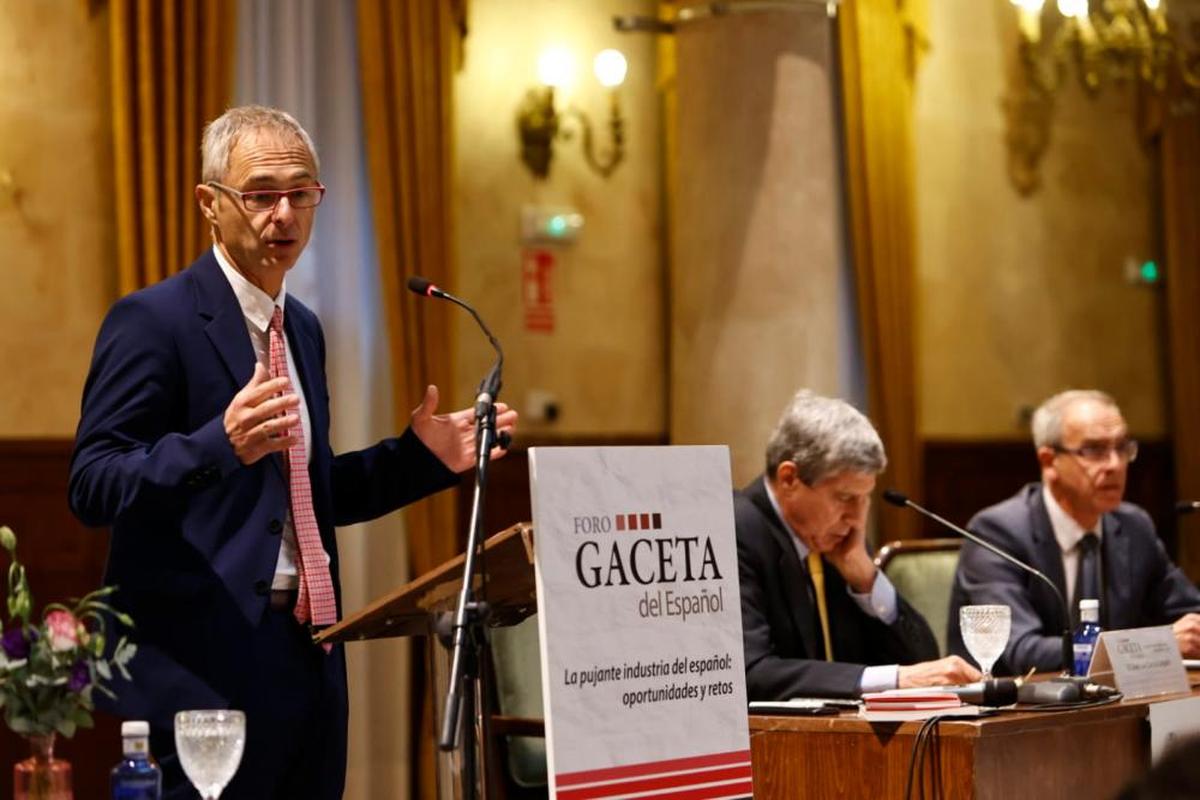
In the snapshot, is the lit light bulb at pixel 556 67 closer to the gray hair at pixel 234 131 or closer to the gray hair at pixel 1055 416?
the gray hair at pixel 1055 416

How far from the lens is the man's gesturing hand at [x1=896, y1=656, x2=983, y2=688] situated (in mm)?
4180

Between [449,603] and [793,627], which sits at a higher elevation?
[449,603]

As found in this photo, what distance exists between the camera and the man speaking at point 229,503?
10.9ft

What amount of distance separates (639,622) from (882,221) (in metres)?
6.14

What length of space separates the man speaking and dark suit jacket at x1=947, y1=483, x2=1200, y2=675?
2.16m

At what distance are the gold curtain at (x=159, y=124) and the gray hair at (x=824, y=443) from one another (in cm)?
268

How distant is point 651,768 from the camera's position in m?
3.05

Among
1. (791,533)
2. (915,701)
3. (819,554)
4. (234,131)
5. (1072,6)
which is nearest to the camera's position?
(234,131)

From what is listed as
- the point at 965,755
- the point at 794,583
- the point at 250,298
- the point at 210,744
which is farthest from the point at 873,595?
the point at 210,744

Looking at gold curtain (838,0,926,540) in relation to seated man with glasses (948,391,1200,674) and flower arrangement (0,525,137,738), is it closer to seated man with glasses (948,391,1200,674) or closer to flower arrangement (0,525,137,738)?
seated man with glasses (948,391,1200,674)

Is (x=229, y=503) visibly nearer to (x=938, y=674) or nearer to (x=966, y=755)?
(x=966, y=755)

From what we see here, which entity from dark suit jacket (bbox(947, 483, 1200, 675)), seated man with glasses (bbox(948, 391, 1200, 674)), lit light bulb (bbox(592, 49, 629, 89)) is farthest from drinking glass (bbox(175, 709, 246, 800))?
lit light bulb (bbox(592, 49, 629, 89))

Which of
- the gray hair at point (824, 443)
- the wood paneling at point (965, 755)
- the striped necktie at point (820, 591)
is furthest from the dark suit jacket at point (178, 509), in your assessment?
the striped necktie at point (820, 591)

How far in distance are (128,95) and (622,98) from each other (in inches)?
102
